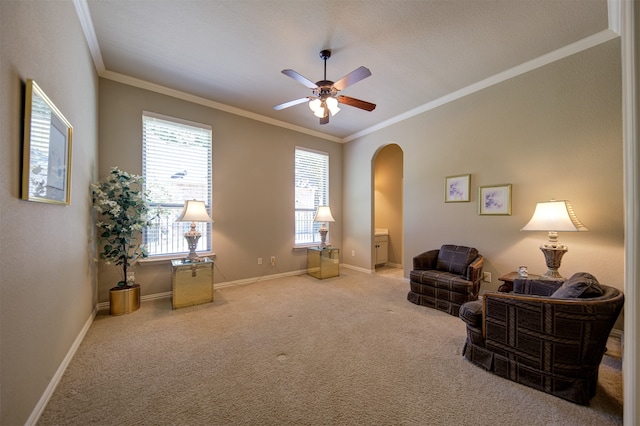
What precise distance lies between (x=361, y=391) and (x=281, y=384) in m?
0.57

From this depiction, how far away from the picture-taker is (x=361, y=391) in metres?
1.70

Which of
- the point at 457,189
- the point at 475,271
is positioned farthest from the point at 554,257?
the point at 457,189

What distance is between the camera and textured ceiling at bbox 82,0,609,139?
7.13 ft

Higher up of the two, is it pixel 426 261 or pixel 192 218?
pixel 192 218

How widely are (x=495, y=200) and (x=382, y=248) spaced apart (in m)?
2.83

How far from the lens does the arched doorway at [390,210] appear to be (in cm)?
577

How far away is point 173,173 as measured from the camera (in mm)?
3646

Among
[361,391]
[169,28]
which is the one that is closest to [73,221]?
[169,28]

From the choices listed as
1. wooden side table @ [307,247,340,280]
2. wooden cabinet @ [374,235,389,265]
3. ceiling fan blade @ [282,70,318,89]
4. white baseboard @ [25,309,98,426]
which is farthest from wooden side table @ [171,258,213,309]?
wooden cabinet @ [374,235,389,265]

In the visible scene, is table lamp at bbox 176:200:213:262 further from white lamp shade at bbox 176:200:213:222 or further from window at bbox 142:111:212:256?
window at bbox 142:111:212:256

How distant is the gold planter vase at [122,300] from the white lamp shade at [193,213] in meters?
1.01

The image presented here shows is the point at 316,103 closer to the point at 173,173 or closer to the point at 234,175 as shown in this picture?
the point at 234,175

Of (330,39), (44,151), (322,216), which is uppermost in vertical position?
(330,39)

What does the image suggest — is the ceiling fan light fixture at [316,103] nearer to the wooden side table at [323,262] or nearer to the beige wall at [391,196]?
the wooden side table at [323,262]
